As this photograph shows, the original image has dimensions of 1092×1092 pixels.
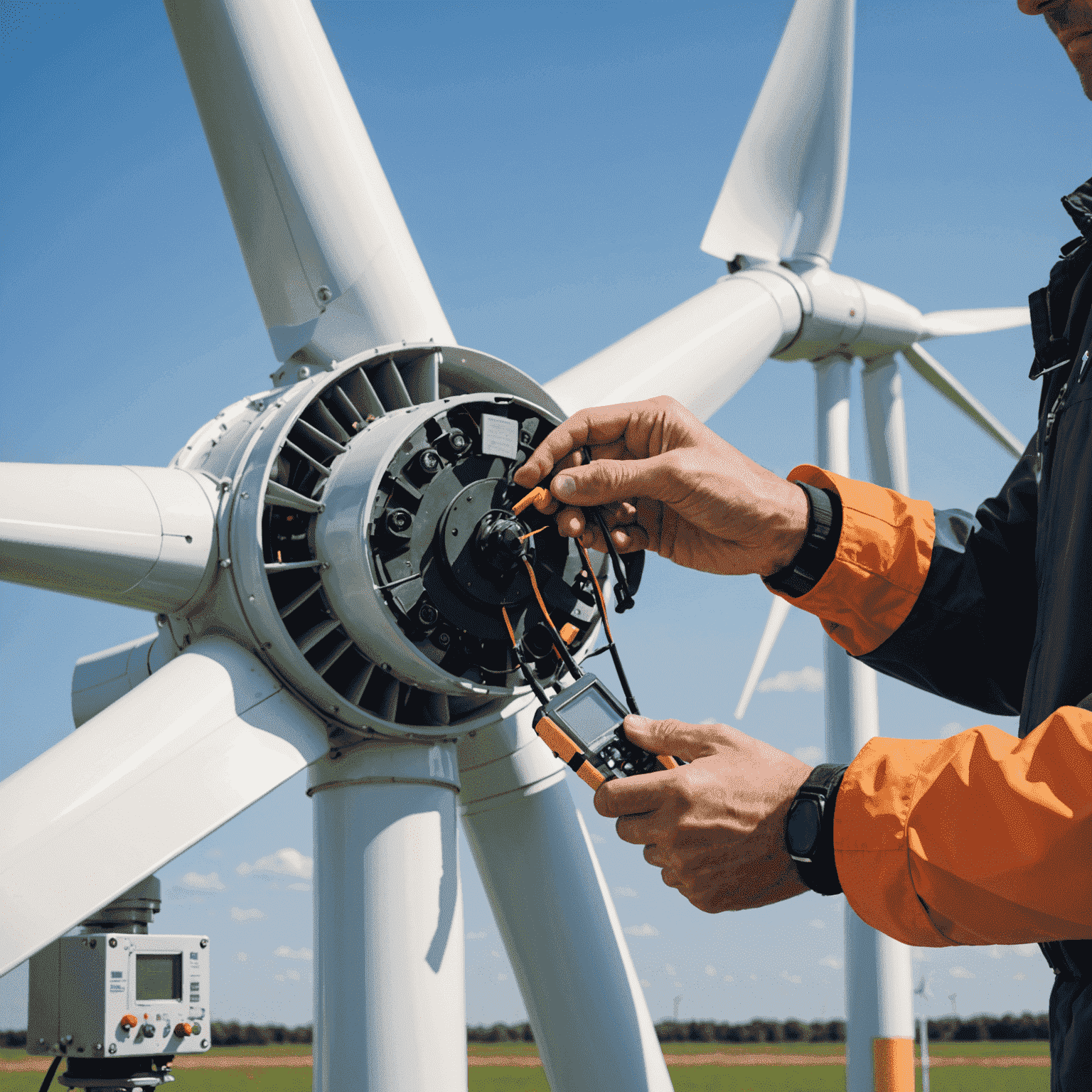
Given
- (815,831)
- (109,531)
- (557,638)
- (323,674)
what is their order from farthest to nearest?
(323,674), (109,531), (557,638), (815,831)

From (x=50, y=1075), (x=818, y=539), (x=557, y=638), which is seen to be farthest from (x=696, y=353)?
(x=50, y=1075)

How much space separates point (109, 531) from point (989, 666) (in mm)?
3130

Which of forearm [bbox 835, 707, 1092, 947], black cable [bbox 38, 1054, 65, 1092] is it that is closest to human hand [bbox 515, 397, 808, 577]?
forearm [bbox 835, 707, 1092, 947]

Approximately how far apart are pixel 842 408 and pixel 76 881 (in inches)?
252

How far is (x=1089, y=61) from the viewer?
9.18ft

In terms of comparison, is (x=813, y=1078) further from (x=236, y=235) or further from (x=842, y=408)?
(x=236, y=235)

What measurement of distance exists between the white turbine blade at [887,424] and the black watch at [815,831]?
7.02 metres

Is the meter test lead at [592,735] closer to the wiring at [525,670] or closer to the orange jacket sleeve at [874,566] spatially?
the wiring at [525,670]

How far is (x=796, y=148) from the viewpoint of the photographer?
27.2 ft

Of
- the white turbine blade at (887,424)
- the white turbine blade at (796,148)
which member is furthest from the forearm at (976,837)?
the white turbine blade at (887,424)

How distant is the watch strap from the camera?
12.1 ft

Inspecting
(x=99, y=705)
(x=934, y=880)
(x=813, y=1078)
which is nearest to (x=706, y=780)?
(x=934, y=880)

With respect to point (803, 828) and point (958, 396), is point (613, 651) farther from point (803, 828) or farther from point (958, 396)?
point (958, 396)

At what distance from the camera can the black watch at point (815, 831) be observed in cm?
232
